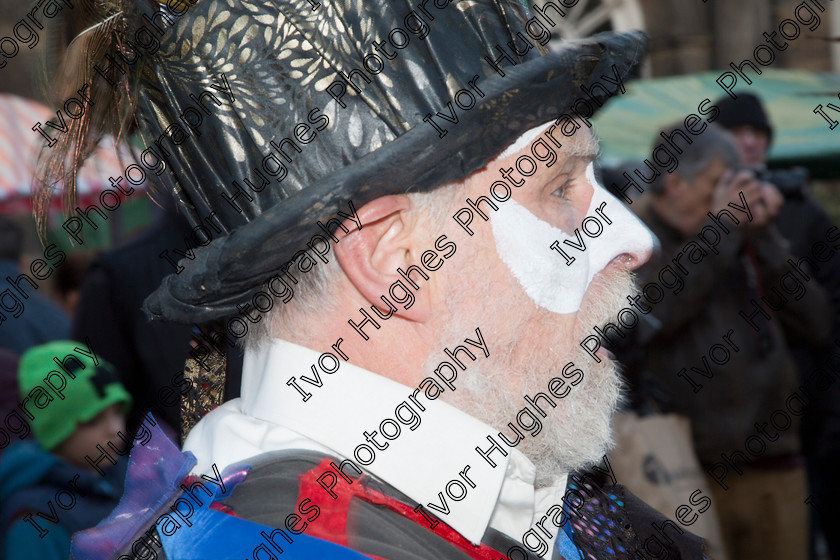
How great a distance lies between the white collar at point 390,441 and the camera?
48.0 inches

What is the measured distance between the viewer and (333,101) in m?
1.23

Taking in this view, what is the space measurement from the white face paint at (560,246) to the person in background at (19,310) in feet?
8.31

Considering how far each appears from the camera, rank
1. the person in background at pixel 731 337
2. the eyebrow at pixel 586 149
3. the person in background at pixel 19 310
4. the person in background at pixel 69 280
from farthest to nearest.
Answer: the person in background at pixel 69 280 → the person in background at pixel 19 310 → the person in background at pixel 731 337 → the eyebrow at pixel 586 149

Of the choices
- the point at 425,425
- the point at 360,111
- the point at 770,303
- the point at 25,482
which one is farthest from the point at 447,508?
the point at 770,303

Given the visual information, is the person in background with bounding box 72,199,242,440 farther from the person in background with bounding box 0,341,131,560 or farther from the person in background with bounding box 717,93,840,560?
the person in background with bounding box 717,93,840,560

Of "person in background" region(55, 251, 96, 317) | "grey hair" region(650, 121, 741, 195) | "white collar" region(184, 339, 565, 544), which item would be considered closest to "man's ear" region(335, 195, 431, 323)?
"white collar" region(184, 339, 565, 544)

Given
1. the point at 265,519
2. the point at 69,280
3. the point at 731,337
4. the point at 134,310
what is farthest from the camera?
the point at 69,280

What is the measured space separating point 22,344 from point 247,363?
2.26 m

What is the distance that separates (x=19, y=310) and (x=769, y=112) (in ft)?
16.1

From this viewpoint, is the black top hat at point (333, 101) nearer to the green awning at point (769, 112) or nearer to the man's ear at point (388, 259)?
the man's ear at point (388, 259)

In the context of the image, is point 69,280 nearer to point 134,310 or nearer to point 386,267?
point 134,310

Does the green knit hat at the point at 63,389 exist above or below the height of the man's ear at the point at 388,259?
below

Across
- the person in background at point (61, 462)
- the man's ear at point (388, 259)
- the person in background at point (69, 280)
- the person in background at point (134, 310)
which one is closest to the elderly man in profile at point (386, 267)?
the man's ear at point (388, 259)

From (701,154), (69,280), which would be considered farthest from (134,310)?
(701,154)
